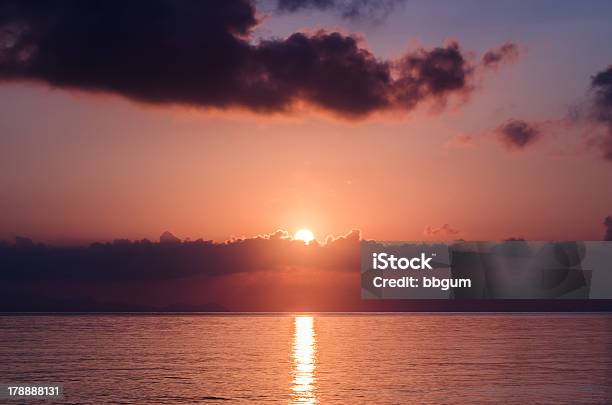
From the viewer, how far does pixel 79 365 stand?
456 ft

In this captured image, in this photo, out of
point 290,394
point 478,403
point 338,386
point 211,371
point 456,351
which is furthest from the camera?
point 456,351

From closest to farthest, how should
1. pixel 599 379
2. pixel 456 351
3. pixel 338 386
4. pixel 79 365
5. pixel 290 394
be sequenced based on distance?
pixel 290 394, pixel 338 386, pixel 599 379, pixel 79 365, pixel 456 351

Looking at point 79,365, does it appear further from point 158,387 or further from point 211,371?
point 158,387

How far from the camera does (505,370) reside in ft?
408

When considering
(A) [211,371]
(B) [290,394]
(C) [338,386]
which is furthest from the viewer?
(A) [211,371]

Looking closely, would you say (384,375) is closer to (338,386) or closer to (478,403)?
(338,386)

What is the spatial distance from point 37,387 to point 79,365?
3717 centimetres

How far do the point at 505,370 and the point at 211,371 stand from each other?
45.1 metres

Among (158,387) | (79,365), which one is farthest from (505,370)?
(79,365)

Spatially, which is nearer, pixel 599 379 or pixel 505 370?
pixel 599 379

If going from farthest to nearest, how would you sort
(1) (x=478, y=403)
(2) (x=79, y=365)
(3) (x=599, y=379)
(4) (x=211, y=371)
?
(2) (x=79, y=365) < (4) (x=211, y=371) < (3) (x=599, y=379) < (1) (x=478, y=403)

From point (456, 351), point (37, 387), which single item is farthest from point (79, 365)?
point (456, 351)

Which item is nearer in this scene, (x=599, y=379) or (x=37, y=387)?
(x=37, y=387)

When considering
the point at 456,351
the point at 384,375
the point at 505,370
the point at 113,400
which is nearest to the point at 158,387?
the point at 113,400
